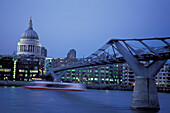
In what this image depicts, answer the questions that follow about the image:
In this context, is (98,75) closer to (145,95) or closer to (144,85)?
(144,85)

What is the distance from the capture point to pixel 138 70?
36.2 metres

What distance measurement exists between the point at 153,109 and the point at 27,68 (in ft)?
476

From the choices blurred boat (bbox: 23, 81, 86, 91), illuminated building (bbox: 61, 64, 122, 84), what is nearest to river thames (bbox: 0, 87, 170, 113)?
blurred boat (bbox: 23, 81, 86, 91)

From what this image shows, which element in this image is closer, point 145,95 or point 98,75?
point 145,95

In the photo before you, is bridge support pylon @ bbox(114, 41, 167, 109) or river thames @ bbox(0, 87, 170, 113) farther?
river thames @ bbox(0, 87, 170, 113)

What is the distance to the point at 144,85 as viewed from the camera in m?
35.7

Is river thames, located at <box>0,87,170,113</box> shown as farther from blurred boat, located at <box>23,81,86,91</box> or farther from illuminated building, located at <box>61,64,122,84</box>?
illuminated building, located at <box>61,64,122,84</box>

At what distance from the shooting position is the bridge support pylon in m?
35.4

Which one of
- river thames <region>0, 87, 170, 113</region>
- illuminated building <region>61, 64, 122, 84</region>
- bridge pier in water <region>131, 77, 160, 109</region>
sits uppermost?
illuminated building <region>61, 64, 122, 84</region>

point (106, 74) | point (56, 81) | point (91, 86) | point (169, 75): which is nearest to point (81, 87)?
point (56, 81)

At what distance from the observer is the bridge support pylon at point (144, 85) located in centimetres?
3544

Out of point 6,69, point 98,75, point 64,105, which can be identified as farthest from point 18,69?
point 64,105

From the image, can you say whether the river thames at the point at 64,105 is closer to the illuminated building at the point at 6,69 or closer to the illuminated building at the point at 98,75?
the illuminated building at the point at 6,69

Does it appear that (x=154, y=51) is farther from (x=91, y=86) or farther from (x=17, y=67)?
(x=17, y=67)
